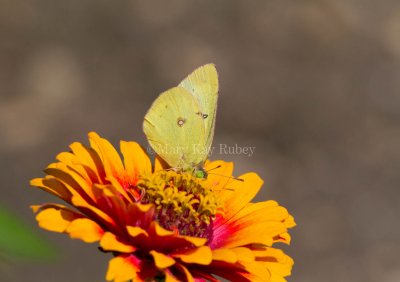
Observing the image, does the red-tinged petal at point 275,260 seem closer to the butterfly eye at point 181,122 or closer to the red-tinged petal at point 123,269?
the red-tinged petal at point 123,269

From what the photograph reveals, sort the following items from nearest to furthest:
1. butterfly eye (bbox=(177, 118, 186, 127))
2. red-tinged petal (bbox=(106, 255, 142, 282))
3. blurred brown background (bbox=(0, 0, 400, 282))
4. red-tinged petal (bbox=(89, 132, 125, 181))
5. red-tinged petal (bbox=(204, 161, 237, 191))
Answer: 1. red-tinged petal (bbox=(106, 255, 142, 282))
2. red-tinged petal (bbox=(89, 132, 125, 181))
3. red-tinged petal (bbox=(204, 161, 237, 191))
4. butterfly eye (bbox=(177, 118, 186, 127))
5. blurred brown background (bbox=(0, 0, 400, 282))

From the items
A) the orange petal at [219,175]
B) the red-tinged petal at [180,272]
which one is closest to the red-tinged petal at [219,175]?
the orange petal at [219,175]

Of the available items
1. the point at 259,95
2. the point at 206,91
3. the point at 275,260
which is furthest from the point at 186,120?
the point at 259,95

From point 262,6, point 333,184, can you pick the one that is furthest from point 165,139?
point 262,6

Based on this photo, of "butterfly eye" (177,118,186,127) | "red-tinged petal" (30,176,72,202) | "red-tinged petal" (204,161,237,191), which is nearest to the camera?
"red-tinged petal" (30,176,72,202)

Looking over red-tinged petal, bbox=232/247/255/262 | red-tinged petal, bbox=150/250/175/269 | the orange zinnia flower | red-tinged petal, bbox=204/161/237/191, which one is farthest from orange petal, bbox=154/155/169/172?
red-tinged petal, bbox=150/250/175/269

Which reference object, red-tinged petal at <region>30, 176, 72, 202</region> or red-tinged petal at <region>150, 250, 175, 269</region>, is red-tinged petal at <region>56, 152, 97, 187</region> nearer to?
red-tinged petal at <region>30, 176, 72, 202</region>
